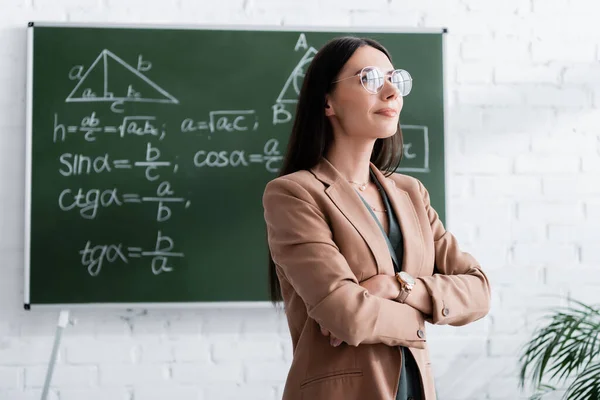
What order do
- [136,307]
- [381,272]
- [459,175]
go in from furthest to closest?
[459,175], [136,307], [381,272]

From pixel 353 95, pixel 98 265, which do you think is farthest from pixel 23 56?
pixel 353 95

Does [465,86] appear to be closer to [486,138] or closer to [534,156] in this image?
[486,138]

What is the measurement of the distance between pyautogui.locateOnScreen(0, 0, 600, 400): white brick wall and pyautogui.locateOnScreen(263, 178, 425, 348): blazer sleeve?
45.7 inches

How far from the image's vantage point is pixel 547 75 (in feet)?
8.39

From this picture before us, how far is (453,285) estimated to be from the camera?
1401mm

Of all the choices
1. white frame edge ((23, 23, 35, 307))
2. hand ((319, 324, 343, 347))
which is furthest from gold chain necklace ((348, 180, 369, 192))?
white frame edge ((23, 23, 35, 307))

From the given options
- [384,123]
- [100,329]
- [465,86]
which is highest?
[465,86]

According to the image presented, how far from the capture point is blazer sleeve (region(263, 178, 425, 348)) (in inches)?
48.9

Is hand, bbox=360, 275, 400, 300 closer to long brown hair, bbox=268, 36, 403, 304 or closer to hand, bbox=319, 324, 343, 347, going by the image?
hand, bbox=319, 324, 343, 347

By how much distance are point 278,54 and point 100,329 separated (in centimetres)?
117

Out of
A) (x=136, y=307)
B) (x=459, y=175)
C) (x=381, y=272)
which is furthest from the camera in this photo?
(x=459, y=175)

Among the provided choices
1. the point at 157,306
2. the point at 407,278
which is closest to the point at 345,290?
the point at 407,278

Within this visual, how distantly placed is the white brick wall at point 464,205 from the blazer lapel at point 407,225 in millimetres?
1063

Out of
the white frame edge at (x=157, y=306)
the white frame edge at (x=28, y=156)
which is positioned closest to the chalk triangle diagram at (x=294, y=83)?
the white frame edge at (x=157, y=306)
